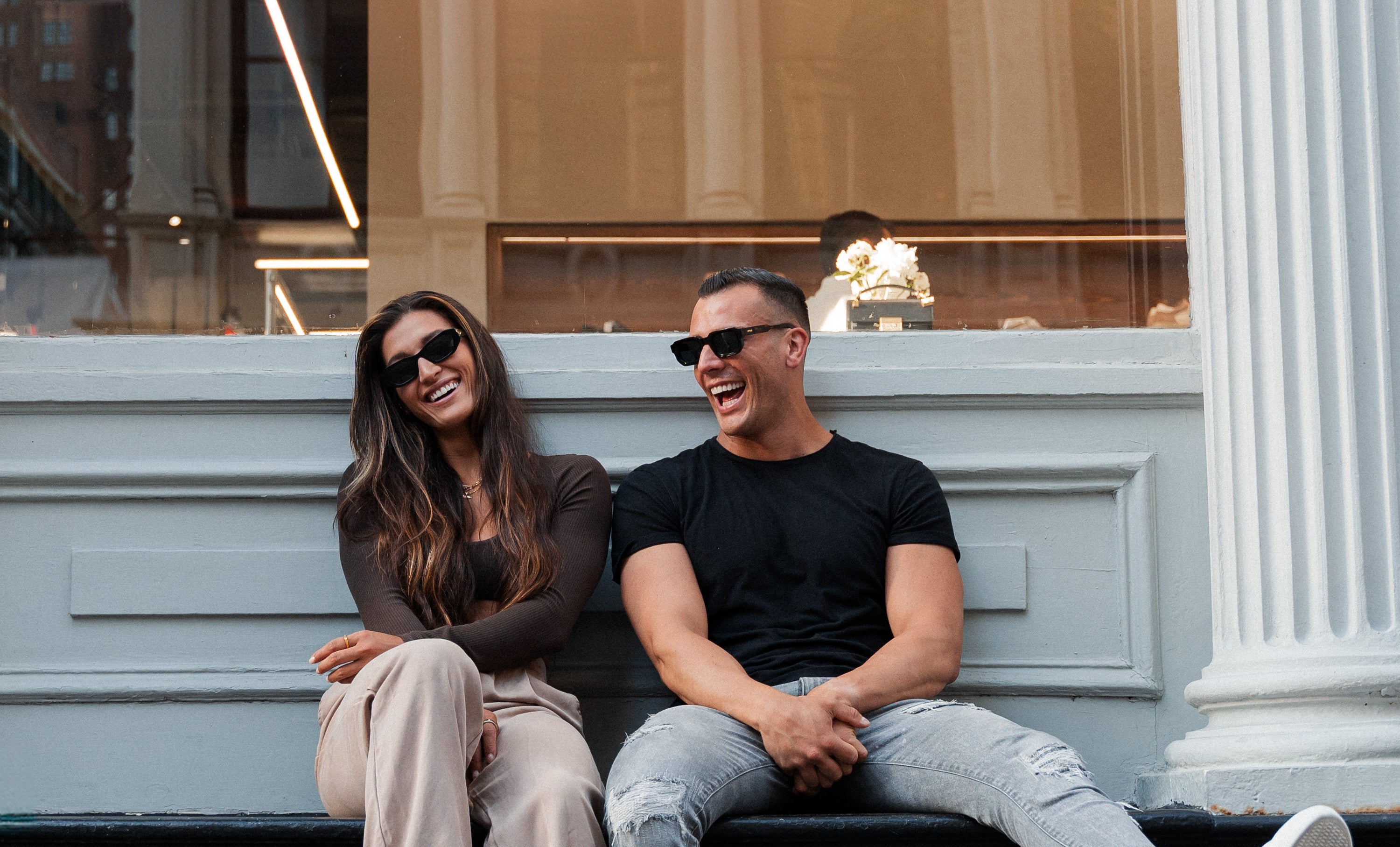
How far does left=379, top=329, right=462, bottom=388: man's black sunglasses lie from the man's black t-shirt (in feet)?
1.49

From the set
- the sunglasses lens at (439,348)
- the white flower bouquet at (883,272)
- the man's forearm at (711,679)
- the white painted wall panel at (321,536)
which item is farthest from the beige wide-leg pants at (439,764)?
the white flower bouquet at (883,272)

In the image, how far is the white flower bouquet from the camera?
135 inches

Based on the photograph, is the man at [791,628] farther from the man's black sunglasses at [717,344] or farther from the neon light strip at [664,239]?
the neon light strip at [664,239]

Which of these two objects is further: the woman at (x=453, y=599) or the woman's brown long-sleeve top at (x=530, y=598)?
the woman's brown long-sleeve top at (x=530, y=598)

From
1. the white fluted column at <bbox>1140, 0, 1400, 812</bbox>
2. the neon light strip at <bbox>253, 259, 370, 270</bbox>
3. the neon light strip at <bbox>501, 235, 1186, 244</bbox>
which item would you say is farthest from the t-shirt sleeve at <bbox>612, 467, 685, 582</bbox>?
the neon light strip at <bbox>253, 259, 370, 270</bbox>

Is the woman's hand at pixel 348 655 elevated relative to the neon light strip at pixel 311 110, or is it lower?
lower

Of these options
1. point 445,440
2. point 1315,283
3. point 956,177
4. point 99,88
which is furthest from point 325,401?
point 956,177

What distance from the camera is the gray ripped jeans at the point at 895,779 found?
198 cm

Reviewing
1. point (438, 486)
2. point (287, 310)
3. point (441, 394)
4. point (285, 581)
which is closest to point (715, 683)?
point (438, 486)

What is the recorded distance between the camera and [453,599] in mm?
2504

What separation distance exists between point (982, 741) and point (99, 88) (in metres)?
3.12

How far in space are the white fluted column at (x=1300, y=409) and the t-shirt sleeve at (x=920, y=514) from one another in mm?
531

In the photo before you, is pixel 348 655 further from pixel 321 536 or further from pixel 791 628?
pixel 791 628

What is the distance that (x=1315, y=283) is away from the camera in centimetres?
251
